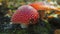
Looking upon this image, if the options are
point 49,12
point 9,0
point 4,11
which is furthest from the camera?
point 9,0

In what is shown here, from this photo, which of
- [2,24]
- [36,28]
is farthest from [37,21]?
[2,24]

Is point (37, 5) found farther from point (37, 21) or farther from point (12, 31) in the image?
point (12, 31)

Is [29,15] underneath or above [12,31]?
above

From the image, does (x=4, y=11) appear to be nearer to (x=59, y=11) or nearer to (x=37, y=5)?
(x=37, y=5)

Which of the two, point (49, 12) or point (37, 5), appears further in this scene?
point (49, 12)

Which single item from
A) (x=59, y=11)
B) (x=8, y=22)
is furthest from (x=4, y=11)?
(x=59, y=11)

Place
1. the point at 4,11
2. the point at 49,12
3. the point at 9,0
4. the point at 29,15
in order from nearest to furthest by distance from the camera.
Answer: the point at 29,15, the point at 49,12, the point at 4,11, the point at 9,0
